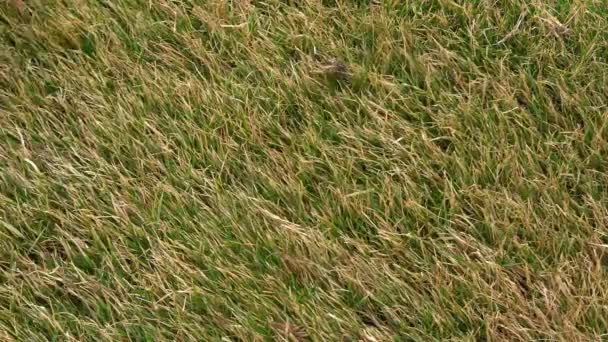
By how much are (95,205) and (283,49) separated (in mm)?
703

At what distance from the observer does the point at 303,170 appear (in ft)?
7.40

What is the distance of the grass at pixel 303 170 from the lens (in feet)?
6.66

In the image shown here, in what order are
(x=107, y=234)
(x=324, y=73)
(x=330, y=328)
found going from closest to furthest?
(x=330, y=328) < (x=107, y=234) < (x=324, y=73)

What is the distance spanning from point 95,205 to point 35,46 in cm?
63

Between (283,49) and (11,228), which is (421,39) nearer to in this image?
(283,49)

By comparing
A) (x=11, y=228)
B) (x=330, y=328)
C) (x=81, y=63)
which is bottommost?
(x=330, y=328)

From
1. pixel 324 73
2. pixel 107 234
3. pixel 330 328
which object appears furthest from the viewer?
pixel 324 73

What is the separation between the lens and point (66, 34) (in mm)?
2592

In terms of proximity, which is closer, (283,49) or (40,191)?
(40,191)

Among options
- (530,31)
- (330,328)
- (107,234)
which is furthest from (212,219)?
(530,31)

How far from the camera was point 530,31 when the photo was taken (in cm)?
253

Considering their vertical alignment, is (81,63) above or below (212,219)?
above

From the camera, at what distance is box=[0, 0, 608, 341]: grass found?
2.03m

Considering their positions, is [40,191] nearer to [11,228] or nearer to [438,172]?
[11,228]
